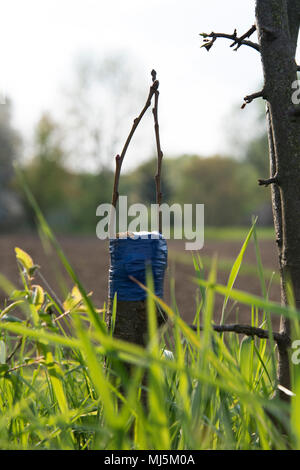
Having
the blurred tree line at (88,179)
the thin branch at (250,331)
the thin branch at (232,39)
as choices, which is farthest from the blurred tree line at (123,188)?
the thin branch at (250,331)

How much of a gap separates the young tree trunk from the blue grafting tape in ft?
1.08

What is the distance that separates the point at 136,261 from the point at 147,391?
27 cm

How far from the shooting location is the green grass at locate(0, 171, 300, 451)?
0.70 meters

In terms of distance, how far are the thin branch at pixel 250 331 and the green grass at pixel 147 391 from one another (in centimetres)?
3

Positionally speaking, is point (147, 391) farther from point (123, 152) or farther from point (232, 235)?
point (232, 235)

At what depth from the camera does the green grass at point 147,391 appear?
699mm

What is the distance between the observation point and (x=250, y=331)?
118 cm

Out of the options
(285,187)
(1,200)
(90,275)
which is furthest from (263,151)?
(285,187)

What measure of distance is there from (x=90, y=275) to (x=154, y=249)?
493 cm

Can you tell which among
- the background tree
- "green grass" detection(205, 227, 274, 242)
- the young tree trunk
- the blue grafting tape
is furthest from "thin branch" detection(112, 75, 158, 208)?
the background tree

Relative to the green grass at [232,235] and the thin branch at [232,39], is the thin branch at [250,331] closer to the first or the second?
the thin branch at [232,39]

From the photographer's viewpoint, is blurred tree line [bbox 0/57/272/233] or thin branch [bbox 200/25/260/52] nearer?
thin branch [bbox 200/25/260/52]

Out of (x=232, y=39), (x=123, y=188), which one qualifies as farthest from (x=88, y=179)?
(x=232, y=39)

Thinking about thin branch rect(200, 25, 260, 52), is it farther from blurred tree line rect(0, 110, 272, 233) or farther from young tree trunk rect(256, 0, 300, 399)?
blurred tree line rect(0, 110, 272, 233)
